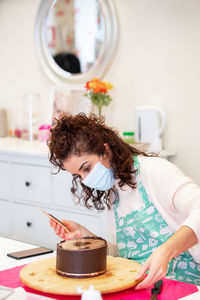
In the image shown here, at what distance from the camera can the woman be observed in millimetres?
1532

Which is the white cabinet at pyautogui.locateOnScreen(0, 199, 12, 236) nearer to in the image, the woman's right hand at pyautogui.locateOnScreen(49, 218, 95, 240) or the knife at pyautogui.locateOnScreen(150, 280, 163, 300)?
the woman's right hand at pyautogui.locateOnScreen(49, 218, 95, 240)

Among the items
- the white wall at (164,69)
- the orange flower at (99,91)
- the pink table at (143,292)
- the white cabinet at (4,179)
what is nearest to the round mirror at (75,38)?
the white wall at (164,69)

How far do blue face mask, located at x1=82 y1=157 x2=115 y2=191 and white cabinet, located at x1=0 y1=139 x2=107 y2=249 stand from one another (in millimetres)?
1011

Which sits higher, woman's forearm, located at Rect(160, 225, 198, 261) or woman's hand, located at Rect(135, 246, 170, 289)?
woman's forearm, located at Rect(160, 225, 198, 261)

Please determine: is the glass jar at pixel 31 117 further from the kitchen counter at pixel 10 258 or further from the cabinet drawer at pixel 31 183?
the kitchen counter at pixel 10 258

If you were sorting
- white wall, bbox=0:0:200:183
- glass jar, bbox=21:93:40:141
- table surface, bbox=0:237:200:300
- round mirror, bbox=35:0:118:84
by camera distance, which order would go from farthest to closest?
1. glass jar, bbox=21:93:40:141
2. round mirror, bbox=35:0:118:84
3. white wall, bbox=0:0:200:183
4. table surface, bbox=0:237:200:300

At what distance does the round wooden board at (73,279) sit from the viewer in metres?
1.20

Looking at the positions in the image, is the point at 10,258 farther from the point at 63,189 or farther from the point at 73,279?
the point at 63,189

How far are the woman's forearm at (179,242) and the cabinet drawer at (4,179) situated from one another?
199 centimetres

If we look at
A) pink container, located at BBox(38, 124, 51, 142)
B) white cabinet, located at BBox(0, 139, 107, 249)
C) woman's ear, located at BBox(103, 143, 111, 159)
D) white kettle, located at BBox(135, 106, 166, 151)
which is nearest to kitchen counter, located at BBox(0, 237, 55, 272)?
→ woman's ear, located at BBox(103, 143, 111, 159)

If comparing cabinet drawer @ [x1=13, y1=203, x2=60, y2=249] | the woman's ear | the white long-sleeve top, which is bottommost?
cabinet drawer @ [x1=13, y1=203, x2=60, y2=249]

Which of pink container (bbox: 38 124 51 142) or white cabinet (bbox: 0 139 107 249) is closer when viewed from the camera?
white cabinet (bbox: 0 139 107 249)

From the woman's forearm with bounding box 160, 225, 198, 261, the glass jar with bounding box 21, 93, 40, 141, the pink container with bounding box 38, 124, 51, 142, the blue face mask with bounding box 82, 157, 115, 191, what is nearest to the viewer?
the woman's forearm with bounding box 160, 225, 198, 261

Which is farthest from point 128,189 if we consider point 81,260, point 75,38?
point 75,38
